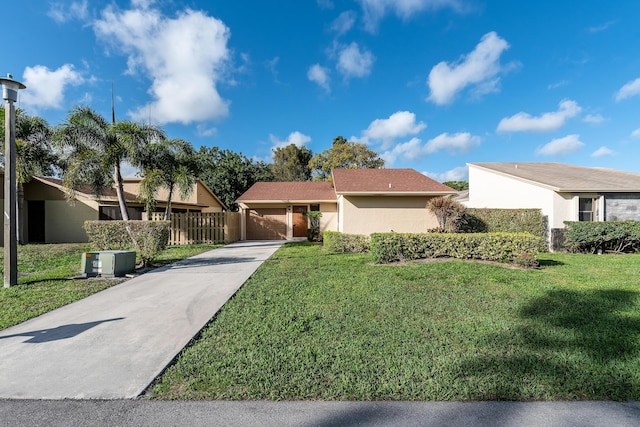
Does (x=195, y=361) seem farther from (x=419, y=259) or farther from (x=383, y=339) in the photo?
(x=419, y=259)

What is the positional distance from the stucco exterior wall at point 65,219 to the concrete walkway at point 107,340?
12030mm

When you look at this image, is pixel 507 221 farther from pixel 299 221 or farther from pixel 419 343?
pixel 419 343

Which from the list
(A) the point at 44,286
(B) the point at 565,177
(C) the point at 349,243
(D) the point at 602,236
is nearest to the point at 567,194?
(D) the point at 602,236

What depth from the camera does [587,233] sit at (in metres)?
12.1

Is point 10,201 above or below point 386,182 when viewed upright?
below

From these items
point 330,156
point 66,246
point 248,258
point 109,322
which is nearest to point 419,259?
point 248,258

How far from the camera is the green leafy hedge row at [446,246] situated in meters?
8.98

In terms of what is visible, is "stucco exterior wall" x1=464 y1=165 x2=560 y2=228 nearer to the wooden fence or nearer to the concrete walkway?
the concrete walkway

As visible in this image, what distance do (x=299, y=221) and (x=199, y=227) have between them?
606cm

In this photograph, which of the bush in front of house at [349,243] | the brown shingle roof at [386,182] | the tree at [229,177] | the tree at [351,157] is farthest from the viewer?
the tree at [351,157]

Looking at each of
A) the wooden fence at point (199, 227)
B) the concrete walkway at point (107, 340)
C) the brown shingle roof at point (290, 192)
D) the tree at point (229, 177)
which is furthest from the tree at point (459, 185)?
the concrete walkway at point (107, 340)

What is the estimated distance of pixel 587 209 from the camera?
13.4m

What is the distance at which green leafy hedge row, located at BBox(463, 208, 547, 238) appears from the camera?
13.2m

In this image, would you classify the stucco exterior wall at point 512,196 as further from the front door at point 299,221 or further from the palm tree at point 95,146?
the palm tree at point 95,146
